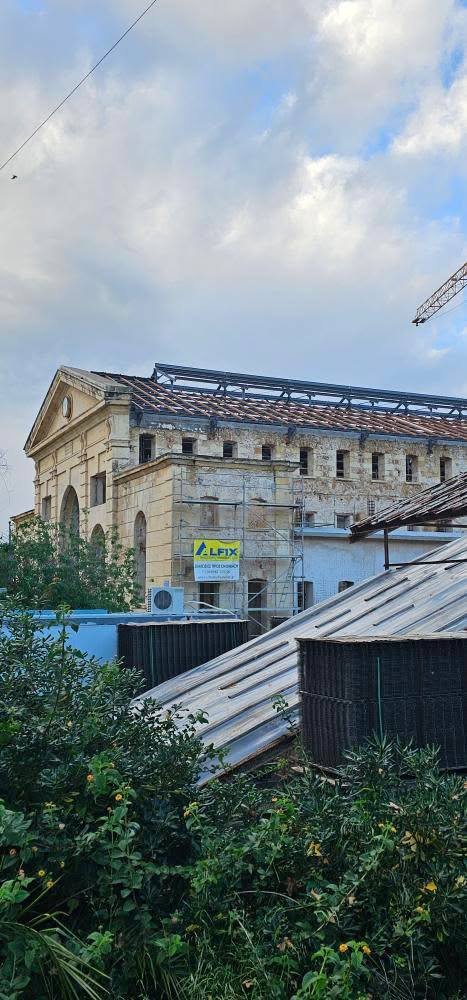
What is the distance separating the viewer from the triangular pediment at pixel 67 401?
121 ft

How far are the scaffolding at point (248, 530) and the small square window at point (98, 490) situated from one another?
8724mm

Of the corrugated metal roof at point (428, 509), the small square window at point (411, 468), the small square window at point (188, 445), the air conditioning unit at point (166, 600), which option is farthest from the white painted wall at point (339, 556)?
the corrugated metal roof at point (428, 509)

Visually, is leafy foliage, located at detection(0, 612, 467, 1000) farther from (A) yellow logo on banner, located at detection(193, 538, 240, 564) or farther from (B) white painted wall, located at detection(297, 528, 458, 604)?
(B) white painted wall, located at detection(297, 528, 458, 604)

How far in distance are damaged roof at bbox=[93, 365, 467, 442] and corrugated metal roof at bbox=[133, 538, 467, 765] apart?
2355 centimetres

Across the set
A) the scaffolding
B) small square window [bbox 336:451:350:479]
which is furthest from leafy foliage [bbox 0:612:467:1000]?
small square window [bbox 336:451:350:479]

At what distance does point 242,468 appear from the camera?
3064 cm

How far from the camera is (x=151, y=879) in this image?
18.2ft

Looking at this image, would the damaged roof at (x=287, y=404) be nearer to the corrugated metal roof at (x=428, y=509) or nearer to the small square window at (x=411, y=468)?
the small square window at (x=411, y=468)

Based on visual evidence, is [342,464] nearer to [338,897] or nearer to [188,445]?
[188,445]

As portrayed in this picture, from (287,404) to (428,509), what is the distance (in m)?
32.2

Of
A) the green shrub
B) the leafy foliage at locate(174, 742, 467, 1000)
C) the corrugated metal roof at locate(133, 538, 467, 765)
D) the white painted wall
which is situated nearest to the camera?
the green shrub

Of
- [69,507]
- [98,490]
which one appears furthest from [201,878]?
[69,507]

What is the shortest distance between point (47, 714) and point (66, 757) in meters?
0.35

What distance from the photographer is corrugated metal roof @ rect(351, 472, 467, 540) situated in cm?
1054
